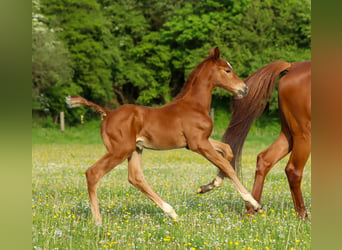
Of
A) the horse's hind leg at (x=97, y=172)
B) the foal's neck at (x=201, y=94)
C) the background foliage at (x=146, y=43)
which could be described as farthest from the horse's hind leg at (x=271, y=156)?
the background foliage at (x=146, y=43)

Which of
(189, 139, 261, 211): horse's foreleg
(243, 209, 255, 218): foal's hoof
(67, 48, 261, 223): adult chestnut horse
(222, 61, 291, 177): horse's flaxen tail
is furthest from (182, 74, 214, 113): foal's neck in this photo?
(243, 209, 255, 218): foal's hoof

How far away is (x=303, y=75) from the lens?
6004 mm

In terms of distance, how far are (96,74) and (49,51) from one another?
5140 millimetres

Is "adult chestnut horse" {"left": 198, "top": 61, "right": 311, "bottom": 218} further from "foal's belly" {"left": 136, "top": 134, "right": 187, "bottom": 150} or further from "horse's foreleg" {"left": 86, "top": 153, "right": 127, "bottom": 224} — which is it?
"horse's foreleg" {"left": 86, "top": 153, "right": 127, "bottom": 224}

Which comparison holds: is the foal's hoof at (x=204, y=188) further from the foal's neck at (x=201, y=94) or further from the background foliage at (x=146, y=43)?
the background foliage at (x=146, y=43)

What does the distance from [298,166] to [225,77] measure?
5.04 feet

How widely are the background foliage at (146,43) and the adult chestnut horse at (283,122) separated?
25.7 metres

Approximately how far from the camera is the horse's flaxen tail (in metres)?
6.60

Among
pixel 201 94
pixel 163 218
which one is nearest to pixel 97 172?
pixel 163 218

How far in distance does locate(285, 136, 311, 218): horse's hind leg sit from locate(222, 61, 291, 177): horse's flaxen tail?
77 cm

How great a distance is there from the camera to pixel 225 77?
558 cm
